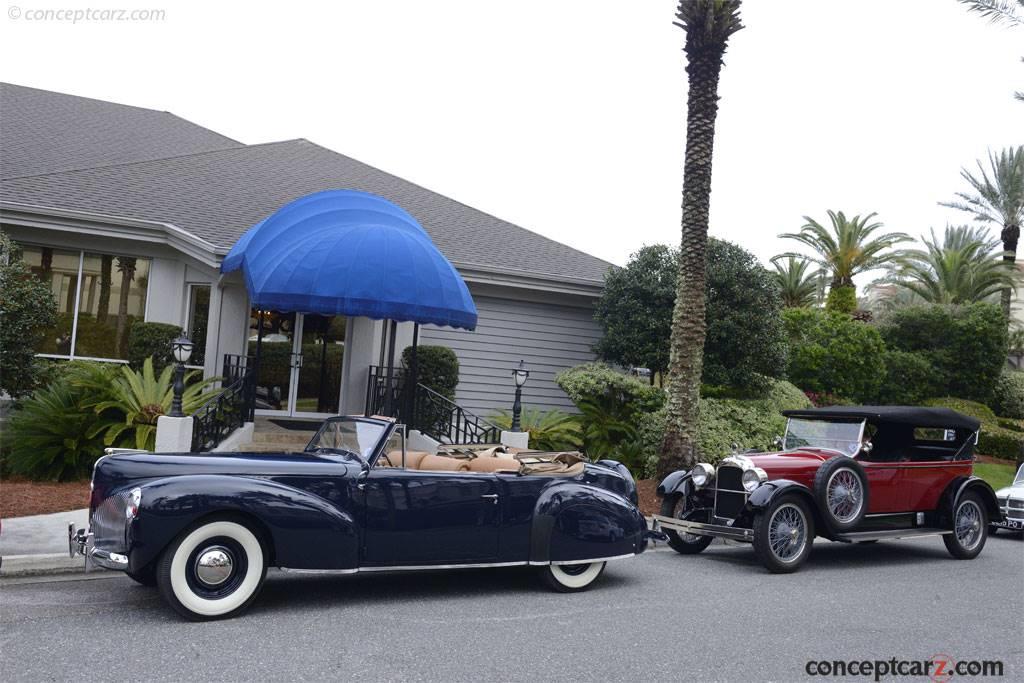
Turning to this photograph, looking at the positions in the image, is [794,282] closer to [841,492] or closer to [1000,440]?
[1000,440]

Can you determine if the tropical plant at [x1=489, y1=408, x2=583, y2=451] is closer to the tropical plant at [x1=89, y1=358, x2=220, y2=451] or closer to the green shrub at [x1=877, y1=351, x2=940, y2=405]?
the tropical plant at [x1=89, y1=358, x2=220, y2=451]

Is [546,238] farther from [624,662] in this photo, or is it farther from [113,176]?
[624,662]

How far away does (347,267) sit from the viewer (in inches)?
495

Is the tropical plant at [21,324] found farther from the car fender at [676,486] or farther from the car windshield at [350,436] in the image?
the car fender at [676,486]

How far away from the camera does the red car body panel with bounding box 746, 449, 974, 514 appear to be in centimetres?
1006

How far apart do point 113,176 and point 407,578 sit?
1183 cm

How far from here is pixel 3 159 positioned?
1706cm

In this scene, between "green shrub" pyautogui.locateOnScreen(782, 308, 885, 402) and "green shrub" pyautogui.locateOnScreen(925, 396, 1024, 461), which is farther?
"green shrub" pyautogui.locateOnScreen(782, 308, 885, 402)

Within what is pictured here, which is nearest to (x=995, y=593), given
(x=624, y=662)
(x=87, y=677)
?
(x=624, y=662)

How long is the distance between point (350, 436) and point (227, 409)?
6.17 m

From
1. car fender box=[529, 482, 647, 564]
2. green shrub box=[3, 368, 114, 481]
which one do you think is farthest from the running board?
green shrub box=[3, 368, 114, 481]

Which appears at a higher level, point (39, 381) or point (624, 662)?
point (39, 381)

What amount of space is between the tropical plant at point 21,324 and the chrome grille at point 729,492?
30.3 feet

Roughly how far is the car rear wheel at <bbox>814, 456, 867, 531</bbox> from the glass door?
29.8 feet
